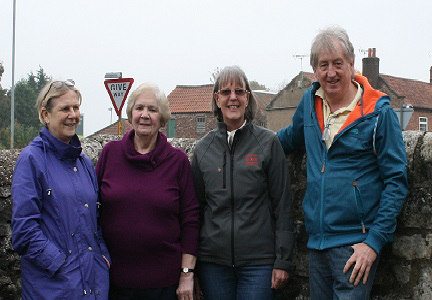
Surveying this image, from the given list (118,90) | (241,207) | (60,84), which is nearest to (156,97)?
(60,84)

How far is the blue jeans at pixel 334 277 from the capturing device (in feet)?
9.49

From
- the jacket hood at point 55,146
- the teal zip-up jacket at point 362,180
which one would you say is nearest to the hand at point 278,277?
the teal zip-up jacket at point 362,180

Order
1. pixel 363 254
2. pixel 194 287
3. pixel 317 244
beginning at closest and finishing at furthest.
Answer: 1. pixel 363 254
2. pixel 317 244
3. pixel 194 287

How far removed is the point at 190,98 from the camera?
135ft

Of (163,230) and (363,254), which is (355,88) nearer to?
(363,254)

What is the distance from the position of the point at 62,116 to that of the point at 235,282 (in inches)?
56.0

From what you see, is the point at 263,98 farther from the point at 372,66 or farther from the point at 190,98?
the point at 372,66

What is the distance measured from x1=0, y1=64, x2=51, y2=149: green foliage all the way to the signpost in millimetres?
28379

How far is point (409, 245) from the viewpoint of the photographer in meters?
3.22

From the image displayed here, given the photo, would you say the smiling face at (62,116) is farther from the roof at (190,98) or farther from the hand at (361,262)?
the roof at (190,98)

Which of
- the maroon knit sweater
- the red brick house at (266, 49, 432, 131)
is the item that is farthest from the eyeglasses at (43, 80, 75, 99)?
the red brick house at (266, 49, 432, 131)

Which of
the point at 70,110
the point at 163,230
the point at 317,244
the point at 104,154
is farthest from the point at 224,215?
the point at 70,110

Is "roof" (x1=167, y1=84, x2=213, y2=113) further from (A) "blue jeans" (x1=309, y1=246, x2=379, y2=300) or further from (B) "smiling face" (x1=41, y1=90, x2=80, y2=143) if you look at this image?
(A) "blue jeans" (x1=309, y1=246, x2=379, y2=300)

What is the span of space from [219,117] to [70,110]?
38.7 inches
